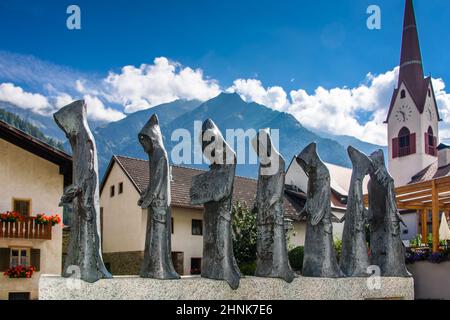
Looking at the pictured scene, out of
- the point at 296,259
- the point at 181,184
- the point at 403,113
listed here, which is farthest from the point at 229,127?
the point at 296,259

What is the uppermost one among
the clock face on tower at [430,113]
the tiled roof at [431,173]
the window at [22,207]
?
the clock face on tower at [430,113]

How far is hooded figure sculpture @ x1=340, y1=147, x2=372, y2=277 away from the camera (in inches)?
435

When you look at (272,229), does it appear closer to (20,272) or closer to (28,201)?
(20,272)

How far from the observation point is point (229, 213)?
923 cm

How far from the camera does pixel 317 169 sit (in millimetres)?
10797

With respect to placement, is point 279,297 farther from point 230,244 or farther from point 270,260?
point 230,244

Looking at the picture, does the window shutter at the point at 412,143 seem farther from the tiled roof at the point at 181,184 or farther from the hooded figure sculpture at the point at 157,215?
the hooded figure sculpture at the point at 157,215

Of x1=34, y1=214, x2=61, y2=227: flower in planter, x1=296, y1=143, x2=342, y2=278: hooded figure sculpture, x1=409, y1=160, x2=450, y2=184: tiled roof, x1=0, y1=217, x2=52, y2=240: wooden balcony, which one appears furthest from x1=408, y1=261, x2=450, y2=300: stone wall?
x1=409, y1=160, x2=450, y2=184: tiled roof

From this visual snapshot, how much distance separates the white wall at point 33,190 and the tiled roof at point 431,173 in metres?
24.7

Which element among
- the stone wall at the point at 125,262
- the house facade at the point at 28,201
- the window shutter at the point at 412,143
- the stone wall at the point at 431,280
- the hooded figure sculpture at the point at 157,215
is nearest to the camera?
the hooded figure sculpture at the point at 157,215

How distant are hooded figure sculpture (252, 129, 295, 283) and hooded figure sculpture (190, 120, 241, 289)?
862 mm

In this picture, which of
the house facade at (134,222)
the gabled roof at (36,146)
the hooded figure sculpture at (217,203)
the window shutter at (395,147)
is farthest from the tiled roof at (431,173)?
the hooded figure sculpture at (217,203)

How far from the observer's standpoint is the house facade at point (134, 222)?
2625cm
